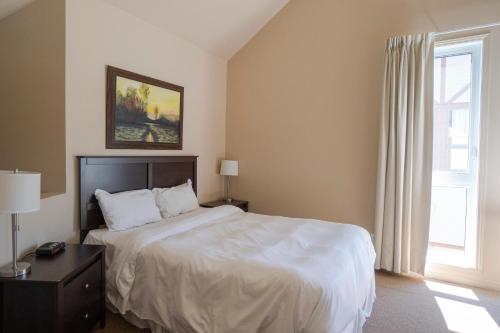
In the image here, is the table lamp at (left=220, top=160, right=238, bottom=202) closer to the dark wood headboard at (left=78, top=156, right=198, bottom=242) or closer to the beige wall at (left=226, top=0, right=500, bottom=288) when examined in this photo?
the beige wall at (left=226, top=0, right=500, bottom=288)

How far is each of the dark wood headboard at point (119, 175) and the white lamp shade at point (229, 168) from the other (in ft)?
1.92

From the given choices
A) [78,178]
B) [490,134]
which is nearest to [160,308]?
[78,178]

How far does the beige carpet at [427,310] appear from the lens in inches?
90.2

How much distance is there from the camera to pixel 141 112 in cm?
309

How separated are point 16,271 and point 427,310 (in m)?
2.97

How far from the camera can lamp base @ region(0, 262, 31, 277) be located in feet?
5.65

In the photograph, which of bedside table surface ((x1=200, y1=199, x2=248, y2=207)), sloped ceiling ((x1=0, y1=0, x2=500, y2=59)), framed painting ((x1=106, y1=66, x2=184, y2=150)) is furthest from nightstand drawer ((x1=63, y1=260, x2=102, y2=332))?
sloped ceiling ((x1=0, y1=0, x2=500, y2=59))

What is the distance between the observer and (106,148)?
278cm

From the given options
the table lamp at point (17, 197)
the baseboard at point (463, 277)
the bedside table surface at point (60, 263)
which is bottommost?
the baseboard at point (463, 277)

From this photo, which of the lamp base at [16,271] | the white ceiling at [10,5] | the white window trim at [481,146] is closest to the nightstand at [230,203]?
the lamp base at [16,271]

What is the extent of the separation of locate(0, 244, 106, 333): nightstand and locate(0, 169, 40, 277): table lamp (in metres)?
0.07

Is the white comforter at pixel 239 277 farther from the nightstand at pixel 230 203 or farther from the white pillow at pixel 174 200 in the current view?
the nightstand at pixel 230 203

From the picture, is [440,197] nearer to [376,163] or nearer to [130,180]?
[376,163]

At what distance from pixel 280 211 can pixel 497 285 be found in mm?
2296
